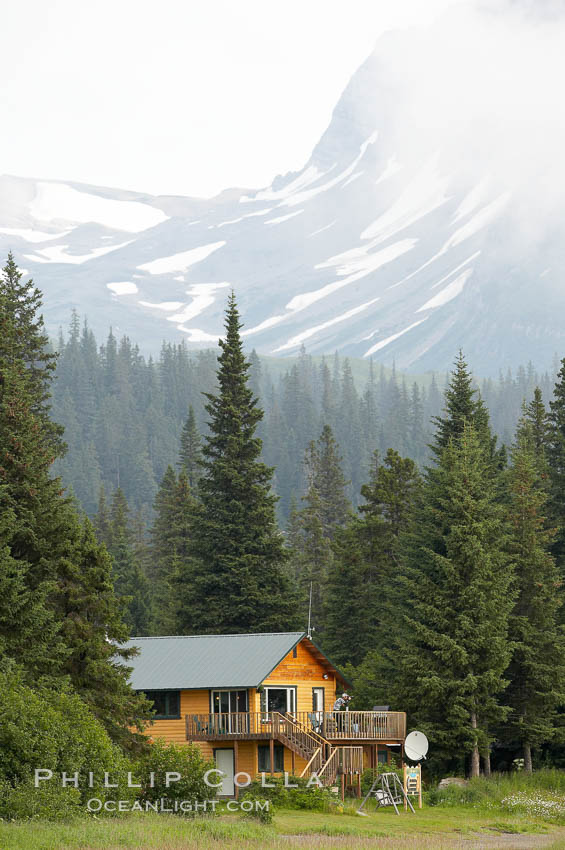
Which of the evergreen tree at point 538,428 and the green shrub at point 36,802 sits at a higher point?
the evergreen tree at point 538,428

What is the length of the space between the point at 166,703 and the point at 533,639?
16572mm

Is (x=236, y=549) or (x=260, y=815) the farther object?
(x=236, y=549)

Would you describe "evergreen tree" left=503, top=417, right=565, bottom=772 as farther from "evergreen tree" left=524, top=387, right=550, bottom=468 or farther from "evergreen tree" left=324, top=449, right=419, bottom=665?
"evergreen tree" left=524, top=387, right=550, bottom=468

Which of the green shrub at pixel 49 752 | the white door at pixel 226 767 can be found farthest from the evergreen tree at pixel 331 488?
the green shrub at pixel 49 752

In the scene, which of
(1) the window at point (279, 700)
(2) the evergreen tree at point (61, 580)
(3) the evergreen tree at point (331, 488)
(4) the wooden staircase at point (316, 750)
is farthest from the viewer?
(3) the evergreen tree at point (331, 488)

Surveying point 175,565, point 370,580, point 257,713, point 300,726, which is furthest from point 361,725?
point 175,565

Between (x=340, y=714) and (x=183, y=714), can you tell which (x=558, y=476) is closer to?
(x=340, y=714)

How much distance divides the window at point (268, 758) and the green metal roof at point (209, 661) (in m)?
2.89

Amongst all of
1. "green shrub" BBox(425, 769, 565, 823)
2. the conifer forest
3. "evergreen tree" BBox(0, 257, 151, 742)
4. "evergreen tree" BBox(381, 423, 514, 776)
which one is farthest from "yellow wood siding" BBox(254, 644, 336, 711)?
"evergreen tree" BBox(0, 257, 151, 742)

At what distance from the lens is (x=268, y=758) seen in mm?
46625

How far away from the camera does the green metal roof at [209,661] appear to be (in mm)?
47062

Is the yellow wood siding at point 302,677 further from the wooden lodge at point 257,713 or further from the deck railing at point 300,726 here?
the deck railing at point 300,726

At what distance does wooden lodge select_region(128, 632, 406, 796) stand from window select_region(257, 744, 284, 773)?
4cm

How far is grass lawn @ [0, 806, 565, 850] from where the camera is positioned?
24594mm
